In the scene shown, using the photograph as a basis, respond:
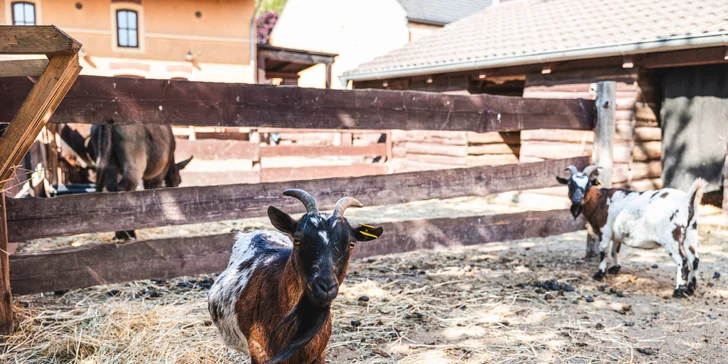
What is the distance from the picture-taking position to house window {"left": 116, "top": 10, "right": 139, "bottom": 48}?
20.7 meters

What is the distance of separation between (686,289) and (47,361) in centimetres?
541

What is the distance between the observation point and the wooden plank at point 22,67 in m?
2.85

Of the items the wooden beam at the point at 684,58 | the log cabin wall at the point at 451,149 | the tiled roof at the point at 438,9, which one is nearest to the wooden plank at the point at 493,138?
the log cabin wall at the point at 451,149

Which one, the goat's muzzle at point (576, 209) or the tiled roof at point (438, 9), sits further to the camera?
the tiled roof at point (438, 9)

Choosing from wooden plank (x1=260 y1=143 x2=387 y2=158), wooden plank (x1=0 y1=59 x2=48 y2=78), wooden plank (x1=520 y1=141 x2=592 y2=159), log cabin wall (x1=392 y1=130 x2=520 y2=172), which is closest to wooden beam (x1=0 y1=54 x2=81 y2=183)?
wooden plank (x1=0 y1=59 x2=48 y2=78)

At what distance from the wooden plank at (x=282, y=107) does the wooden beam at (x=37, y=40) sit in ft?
4.41

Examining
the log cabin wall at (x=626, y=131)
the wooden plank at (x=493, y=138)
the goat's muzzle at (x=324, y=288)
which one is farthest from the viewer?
the wooden plank at (x=493, y=138)

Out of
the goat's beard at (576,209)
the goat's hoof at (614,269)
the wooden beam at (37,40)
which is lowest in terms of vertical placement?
the goat's hoof at (614,269)

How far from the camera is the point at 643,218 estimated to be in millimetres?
5438

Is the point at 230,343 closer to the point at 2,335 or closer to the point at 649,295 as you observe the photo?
the point at 2,335

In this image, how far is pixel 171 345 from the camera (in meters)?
3.70

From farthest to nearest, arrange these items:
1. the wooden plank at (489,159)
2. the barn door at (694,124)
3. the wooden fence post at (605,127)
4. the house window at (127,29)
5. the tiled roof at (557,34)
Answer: the house window at (127,29)
the wooden plank at (489,159)
the barn door at (694,124)
the tiled roof at (557,34)
the wooden fence post at (605,127)

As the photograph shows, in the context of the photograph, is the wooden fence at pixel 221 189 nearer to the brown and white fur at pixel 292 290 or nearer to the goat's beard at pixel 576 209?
the goat's beard at pixel 576 209

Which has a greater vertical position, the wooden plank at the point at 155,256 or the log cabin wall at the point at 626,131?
the log cabin wall at the point at 626,131
